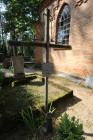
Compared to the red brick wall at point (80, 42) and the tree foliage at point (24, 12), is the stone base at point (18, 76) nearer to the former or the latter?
the red brick wall at point (80, 42)

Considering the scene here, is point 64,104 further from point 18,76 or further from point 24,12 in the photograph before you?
point 24,12

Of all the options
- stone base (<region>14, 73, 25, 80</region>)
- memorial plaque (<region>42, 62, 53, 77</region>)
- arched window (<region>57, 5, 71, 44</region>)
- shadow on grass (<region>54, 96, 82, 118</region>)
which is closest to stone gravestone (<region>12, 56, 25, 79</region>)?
stone base (<region>14, 73, 25, 80</region>)

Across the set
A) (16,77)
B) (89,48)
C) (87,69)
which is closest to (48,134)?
(16,77)

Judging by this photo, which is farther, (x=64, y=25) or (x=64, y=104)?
(x=64, y=25)

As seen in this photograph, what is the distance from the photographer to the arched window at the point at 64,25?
6343 mm

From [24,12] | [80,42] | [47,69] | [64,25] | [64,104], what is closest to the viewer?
[47,69]

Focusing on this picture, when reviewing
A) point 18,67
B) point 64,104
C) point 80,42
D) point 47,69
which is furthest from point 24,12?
point 64,104

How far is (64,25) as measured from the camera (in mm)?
6742

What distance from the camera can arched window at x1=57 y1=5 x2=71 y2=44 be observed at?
634 cm

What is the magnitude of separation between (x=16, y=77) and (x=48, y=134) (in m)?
3.29

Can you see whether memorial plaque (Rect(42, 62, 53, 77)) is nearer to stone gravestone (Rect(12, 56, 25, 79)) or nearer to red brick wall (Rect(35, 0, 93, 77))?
stone gravestone (Rect(12, 56, 25, 79))

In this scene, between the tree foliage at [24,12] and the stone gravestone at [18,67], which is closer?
the stone gravestone at [18,67]

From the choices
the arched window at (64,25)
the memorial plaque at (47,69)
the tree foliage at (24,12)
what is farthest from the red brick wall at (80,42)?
the tree foliage at (24,12)

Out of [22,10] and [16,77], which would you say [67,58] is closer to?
[16,77]
